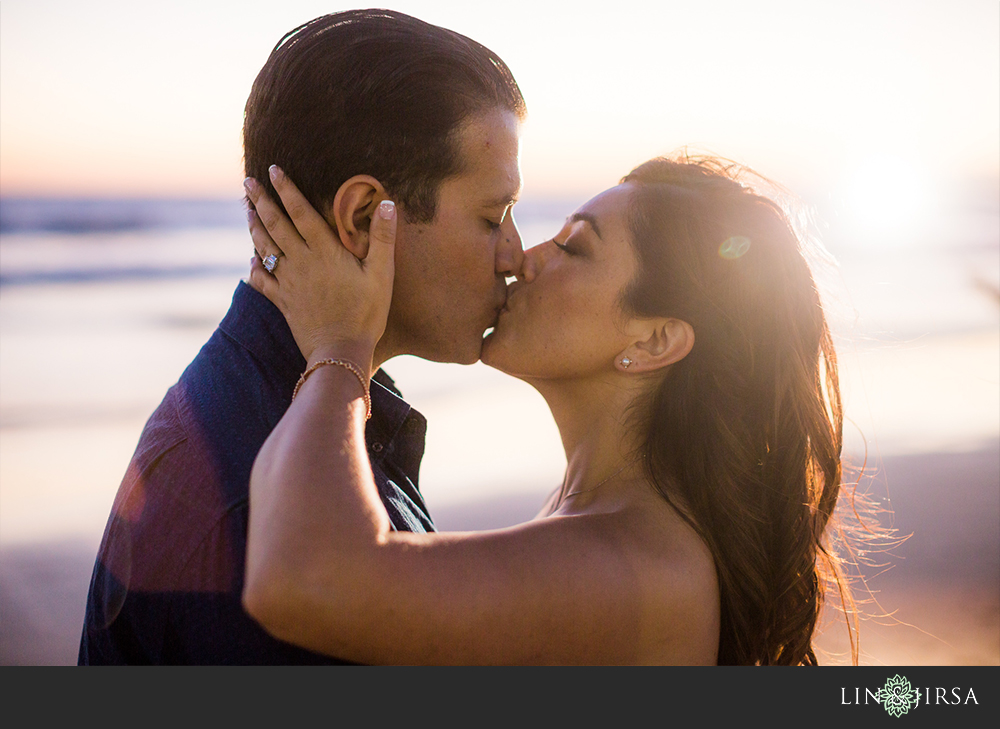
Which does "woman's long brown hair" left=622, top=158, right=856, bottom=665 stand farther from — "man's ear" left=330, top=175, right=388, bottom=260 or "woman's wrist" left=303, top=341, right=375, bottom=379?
"woman's wrist" left=303, top=341, right=375, bottom=379

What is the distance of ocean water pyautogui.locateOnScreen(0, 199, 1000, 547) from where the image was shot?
17.7 ft

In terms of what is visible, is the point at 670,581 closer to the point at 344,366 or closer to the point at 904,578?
the point at 344,366

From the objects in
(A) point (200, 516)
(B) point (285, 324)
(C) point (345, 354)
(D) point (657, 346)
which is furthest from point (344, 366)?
(D) point (657, 346)

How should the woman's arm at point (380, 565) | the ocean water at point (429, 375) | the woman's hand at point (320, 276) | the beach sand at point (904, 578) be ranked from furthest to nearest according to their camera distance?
1. the ocean water at point (429, 375)
2. the beach sand at point (904, 578)
3. the woman's hand at point (320, 276)
4. the woman's arm at point (380, 565)

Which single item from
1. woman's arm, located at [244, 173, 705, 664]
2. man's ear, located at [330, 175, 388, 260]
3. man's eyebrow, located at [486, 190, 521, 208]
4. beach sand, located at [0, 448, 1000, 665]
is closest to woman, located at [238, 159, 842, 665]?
woman's arm, located at [244, 173, 705, 664]

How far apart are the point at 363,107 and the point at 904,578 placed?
185 inches

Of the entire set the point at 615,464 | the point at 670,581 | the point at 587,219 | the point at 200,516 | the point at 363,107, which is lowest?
the point at 670,581

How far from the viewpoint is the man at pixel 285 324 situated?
195cm

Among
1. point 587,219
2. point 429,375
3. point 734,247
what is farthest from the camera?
point 429,375

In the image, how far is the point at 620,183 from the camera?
315cm

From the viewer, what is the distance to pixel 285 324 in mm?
2311
